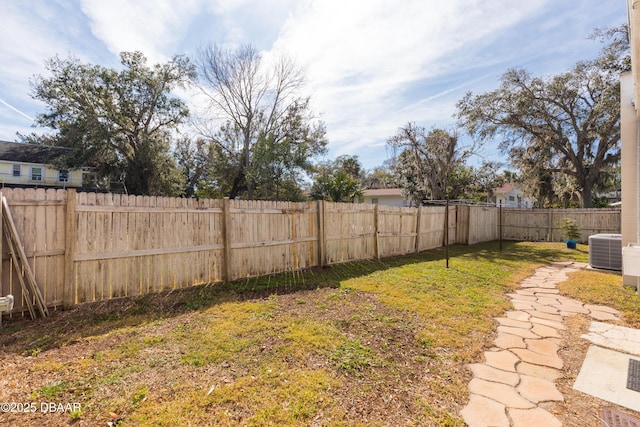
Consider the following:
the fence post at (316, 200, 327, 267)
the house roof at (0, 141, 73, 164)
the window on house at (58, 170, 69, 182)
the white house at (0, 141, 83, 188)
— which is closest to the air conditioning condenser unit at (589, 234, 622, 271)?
the fence post at (316, 200, 327, 267)

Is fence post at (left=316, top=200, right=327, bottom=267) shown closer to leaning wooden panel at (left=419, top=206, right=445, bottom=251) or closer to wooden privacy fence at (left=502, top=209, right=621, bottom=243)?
leaning wooden panel at (left=419, top=206, right=445, bottom=251)

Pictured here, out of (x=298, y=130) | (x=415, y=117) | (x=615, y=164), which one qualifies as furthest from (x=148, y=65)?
(x=615, y=164)

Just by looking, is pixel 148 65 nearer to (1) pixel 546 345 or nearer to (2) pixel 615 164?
(1) pixel 546 345

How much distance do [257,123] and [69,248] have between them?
1697 cm

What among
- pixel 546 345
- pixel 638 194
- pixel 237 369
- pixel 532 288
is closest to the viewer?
pixel 237 369

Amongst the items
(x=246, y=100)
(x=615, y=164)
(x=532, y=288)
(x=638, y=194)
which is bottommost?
(x=532, y=288)

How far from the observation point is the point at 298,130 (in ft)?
65.8

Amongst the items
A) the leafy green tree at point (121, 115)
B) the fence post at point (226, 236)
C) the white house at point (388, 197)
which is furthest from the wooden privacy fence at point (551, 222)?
the leafy green tree at point (121, 115)

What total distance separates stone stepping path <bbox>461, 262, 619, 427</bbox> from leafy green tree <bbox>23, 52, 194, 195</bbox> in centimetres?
2243

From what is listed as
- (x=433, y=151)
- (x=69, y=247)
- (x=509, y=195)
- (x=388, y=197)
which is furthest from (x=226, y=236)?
(x=509, y=195)

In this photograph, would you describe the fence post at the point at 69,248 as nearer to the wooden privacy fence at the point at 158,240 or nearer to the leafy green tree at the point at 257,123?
the wooden privacy fence at the point at 158,240

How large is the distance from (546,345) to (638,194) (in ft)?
12.6

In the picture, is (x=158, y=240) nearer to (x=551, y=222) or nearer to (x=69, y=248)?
(x=69, y=248)

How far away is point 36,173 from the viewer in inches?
966
